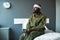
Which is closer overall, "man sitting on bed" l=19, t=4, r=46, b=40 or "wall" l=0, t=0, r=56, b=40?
"man sitting on bed" l=19, t=4, r=46, b=40

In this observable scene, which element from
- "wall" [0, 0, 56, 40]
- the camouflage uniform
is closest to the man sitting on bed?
the camouflage uniform

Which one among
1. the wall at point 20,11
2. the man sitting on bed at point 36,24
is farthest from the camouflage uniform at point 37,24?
the wall at point 20,11

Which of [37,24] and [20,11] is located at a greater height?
[20,11]

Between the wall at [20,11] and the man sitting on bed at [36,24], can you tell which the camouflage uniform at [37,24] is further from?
the wall at [20,11]

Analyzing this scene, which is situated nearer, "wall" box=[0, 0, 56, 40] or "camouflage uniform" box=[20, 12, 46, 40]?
"camouflage uniform" box=[20, 12, 46, 40]

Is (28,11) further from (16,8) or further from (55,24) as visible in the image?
(55,24)

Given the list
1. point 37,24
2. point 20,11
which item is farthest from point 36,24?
point 20,11

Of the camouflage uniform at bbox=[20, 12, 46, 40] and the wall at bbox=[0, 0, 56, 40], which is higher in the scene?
the wall at bbox=[0, 0, 56, 40]

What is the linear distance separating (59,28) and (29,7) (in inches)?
49.2

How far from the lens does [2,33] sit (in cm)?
470

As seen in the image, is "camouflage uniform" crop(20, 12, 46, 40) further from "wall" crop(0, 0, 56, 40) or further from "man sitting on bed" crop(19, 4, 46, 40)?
"wall" crop(0, 0, 56, 40)

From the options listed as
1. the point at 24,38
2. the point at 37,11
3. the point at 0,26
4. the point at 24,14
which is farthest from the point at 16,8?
the point at 24,38

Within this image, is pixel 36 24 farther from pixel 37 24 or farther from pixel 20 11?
pixel 20 11

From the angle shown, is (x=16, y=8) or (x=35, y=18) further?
(x=16, y=8)
